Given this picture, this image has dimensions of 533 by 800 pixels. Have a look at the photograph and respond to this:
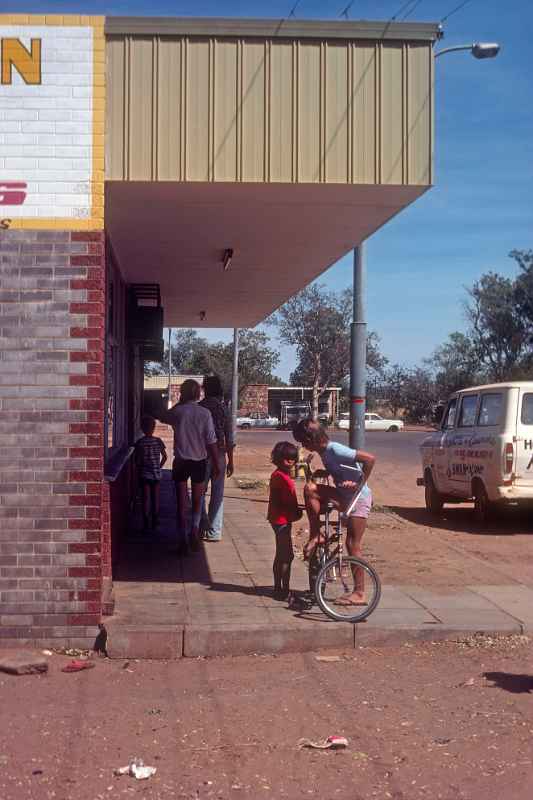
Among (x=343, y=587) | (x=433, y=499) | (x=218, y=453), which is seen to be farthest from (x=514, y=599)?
(x=433, y=499)

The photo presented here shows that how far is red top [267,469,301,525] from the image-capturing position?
7387 millimetres

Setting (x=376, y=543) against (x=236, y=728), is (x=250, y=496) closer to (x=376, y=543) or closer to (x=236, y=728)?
(x=376, y=543)

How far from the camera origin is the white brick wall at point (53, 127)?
664cm

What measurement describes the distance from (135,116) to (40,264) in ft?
4.12

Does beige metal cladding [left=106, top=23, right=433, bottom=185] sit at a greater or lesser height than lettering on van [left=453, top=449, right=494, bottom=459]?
greater

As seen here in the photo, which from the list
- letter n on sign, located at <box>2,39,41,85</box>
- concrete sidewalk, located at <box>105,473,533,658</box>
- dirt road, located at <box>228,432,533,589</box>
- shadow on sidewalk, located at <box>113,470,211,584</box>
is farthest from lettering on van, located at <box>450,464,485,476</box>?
letter n on sign, located at <box>2,39,41,85</box>

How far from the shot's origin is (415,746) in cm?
492

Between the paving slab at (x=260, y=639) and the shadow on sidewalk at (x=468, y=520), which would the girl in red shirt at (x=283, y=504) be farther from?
the shadow on sidewalk at (x=468, y=520)

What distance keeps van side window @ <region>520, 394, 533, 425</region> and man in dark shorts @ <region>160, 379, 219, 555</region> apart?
499 centimetres

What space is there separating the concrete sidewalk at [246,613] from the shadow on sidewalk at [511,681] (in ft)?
2.46

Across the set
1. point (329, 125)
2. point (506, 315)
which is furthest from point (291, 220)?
point (506, 315)

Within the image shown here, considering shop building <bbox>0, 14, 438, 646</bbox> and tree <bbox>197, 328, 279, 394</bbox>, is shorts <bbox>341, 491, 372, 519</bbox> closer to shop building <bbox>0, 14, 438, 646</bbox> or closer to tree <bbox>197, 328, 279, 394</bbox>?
shop building <bbox>0, 14, 438, 646</bbox>

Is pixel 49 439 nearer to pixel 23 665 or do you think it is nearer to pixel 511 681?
pixel 23 665

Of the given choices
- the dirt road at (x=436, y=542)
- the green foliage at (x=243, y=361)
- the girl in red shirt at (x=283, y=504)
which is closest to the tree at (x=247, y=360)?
the green foliage at (x=243, y=361)
